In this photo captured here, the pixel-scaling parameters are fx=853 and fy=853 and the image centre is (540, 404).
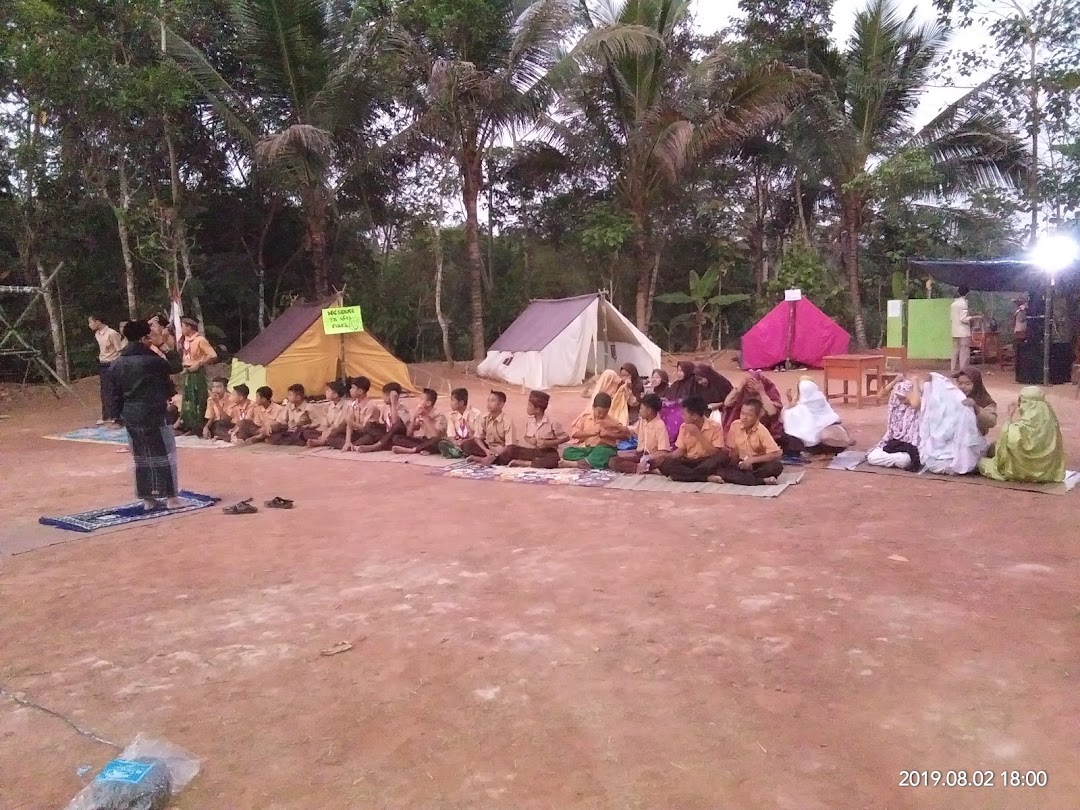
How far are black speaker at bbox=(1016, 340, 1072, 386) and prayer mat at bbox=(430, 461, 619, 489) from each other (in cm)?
902

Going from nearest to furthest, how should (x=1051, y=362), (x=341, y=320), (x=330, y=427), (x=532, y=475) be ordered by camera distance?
1. (x=532, y=475)
2. (x=330, y=427)
3. (x=341, y=320)
4. (x=1051, y=362)

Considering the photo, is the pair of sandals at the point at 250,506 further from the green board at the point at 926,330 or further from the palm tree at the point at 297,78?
the green board at the point at 926,330

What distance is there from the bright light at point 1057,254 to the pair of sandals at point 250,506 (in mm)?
11070

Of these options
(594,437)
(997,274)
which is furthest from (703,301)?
(594,437)

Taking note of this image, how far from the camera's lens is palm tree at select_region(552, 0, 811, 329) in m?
15.3

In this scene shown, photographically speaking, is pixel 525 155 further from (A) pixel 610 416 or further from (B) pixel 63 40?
(A) pixel 610 416

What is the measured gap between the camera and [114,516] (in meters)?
5.79

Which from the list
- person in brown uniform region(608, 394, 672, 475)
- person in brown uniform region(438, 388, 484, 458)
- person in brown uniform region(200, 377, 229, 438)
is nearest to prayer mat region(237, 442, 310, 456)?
person in brown uniform region(200, 377, 229, 438)

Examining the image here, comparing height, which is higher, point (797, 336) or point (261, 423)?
point (797, 336)

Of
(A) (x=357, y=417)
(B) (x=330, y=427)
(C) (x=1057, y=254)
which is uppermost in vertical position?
(C) (x=1057, y=254)

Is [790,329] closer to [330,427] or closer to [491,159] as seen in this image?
[491,159]

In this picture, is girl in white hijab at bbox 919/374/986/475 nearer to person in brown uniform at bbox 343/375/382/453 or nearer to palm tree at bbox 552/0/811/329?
person in brown uniform at bbox 343/375/382/453

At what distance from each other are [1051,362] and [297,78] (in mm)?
12219

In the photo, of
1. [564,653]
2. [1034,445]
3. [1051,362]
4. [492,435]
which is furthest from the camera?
[1051,362]
